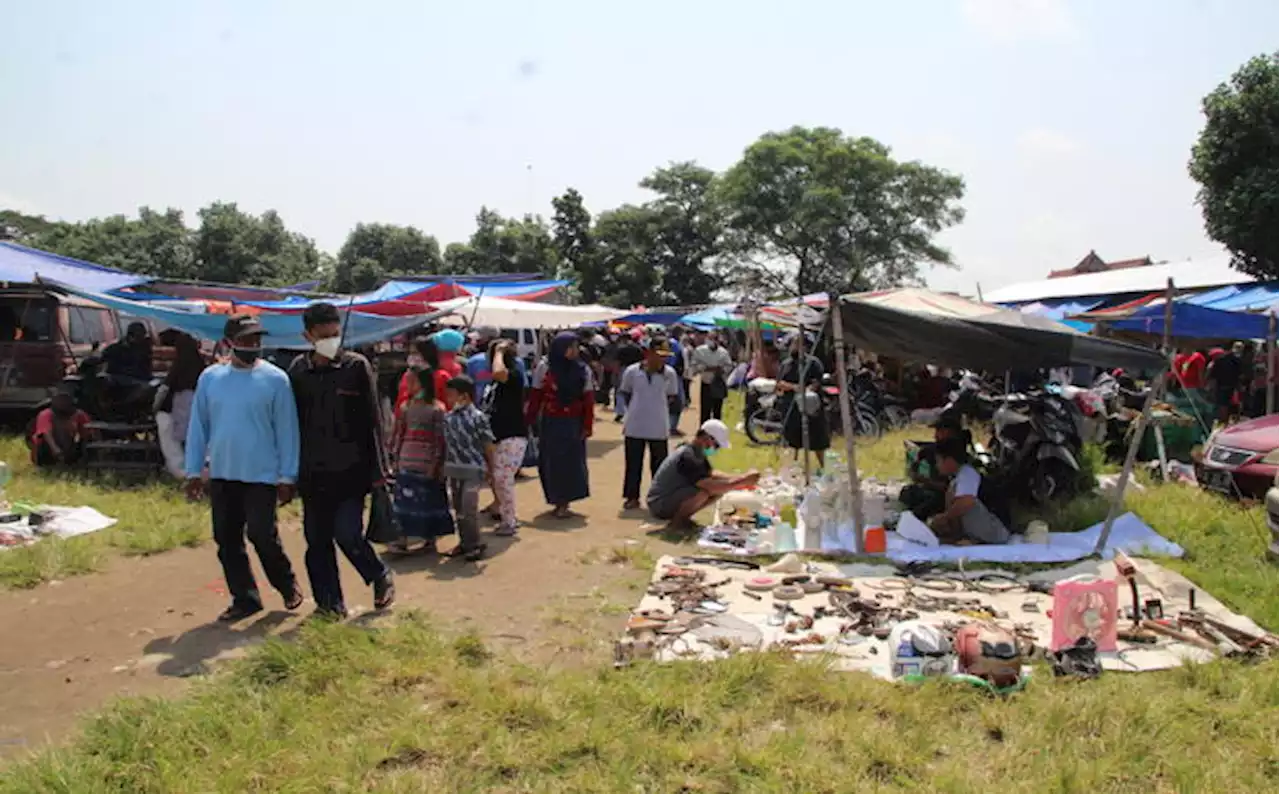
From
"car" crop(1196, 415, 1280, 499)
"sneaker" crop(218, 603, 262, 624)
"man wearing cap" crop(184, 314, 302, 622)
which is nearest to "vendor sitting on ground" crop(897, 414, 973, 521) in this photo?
"car" crop(1196, 415, 1280, 499)

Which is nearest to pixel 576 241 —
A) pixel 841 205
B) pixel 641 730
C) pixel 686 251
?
pixel 686 251

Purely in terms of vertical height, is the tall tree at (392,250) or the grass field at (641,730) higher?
the tall tree at (392,250)

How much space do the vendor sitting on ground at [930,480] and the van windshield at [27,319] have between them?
10.0 m

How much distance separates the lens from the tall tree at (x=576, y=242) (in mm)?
52031

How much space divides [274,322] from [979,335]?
7081 millimetres

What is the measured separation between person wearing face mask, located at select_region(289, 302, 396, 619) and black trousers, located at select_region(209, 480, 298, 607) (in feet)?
0.63

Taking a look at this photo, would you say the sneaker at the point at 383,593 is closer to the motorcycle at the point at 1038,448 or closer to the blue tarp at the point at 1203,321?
the motorcycle at the point at 1038,448

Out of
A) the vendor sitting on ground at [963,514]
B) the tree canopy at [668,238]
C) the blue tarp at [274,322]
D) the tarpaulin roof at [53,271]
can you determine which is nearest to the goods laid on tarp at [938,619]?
the vendor sitting on ground at [963,514]

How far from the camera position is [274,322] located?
962 centimetres

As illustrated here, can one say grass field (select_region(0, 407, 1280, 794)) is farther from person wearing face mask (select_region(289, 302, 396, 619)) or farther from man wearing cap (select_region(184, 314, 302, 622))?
man wearing cap (select_region(184, 314, 302, 622))

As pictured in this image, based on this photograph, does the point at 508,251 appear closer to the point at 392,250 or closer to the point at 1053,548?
the point at 392,250

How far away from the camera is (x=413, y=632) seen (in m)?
4.63

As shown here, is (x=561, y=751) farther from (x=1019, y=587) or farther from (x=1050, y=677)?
(x=1019, y=587)

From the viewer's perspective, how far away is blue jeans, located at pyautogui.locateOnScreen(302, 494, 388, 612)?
4898 millimetres
